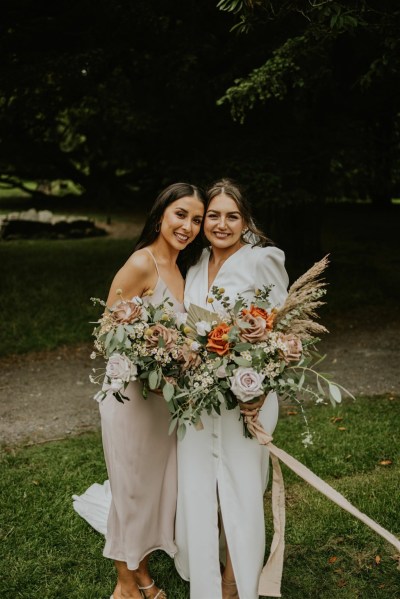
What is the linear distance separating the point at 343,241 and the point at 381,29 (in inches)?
408

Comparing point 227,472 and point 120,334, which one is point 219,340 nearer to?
point 120,334

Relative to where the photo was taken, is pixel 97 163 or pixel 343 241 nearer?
pixel 97 163

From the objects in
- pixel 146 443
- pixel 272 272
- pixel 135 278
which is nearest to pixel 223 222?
pixel 272 272

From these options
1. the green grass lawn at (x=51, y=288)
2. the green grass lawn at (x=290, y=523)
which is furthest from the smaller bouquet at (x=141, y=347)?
the green grass lawn at (x=51, y=288)

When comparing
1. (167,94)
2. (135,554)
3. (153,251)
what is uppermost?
(167,94)

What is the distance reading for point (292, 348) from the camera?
9.61 ft

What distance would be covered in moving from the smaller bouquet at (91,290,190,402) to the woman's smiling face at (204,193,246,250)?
0.68 meters

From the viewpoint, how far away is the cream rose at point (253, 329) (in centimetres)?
290

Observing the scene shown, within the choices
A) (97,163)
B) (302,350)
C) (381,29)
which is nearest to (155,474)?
(302,350)

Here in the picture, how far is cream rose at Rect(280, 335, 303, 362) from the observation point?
2.91 metres

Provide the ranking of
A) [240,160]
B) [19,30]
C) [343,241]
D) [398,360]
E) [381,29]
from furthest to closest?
[343,241]
[19,30]
[240,160]
[398,360]
[381,29]

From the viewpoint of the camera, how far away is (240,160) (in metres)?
8.56

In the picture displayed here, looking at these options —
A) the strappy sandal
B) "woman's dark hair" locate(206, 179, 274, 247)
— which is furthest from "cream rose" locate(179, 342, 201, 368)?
the strappy sandal

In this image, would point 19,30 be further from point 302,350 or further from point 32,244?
point 302,350
